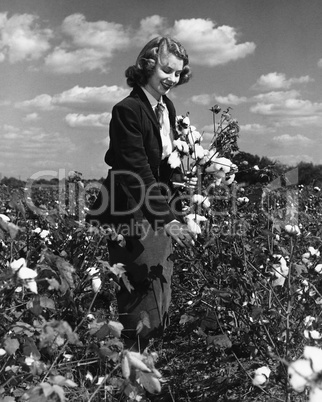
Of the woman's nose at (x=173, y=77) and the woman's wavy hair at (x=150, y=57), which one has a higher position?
Result: the woman's wavy hair at (x=150, y=57)

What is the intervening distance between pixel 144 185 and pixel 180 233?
27 cm

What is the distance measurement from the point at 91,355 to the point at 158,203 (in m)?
0.85

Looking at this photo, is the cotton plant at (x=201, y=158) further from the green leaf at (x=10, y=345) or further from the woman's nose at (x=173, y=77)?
the green leaf at (x=10, y=345)

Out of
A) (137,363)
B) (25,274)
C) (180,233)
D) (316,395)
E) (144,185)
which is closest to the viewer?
(316,395)

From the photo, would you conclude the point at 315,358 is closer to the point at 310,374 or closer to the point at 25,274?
the point at 310,374

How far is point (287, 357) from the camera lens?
83.6 inches

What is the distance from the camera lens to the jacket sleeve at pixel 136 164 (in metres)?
2.31

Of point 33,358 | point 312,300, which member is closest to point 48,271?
point 33,358

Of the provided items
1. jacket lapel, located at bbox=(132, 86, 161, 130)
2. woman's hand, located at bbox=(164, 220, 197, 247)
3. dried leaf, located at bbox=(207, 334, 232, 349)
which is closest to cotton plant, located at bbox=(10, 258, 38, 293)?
woman's hand, located at bbox=(164, 220, 197, 247)

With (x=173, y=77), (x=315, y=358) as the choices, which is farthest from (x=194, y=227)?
(x=315, y=358)

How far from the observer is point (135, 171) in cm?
233

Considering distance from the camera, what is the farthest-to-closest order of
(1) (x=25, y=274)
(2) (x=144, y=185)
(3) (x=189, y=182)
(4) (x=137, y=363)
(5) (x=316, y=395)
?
(3) (x=189, y=182) → (2) (x=144, y=185) → (1) (x=25, y=274) → (4) (x=137, y=363) → (5) (x=316, y=395)

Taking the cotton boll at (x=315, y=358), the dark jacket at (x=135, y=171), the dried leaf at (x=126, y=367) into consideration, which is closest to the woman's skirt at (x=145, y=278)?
the dark jacket at (x=135, y=171)

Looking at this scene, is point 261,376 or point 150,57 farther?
point 150,57
